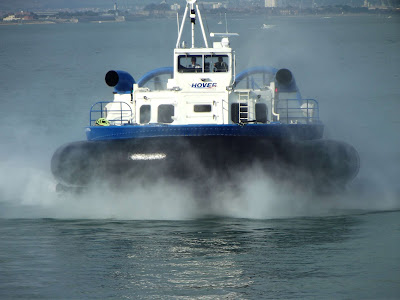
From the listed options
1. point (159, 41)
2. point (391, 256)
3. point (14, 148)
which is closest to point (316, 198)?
point (391, 256)

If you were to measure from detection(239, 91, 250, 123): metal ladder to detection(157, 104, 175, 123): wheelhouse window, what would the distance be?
3.94ft

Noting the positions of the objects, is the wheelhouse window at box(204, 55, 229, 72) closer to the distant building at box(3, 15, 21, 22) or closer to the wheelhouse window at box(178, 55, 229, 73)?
the wheelhouse window at box(178, 55, 229, 73)

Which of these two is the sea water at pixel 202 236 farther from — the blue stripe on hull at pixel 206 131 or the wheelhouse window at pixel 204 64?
the wheelhouse window at pixel 204 64

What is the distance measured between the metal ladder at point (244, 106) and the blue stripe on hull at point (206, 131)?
73 cm

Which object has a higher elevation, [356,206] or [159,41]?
[159,41]

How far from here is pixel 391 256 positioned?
11.0 metres

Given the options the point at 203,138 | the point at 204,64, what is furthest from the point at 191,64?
the point at 203,138

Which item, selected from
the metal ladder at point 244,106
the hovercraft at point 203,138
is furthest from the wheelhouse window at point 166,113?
the metal ladder at point 244,106

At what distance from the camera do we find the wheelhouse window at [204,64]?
15.5m

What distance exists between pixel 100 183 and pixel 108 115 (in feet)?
9.68

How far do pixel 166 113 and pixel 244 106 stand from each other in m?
1.39

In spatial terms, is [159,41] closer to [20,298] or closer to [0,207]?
[0,207]

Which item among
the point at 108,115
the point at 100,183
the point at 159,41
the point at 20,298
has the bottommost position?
the point at 20,298

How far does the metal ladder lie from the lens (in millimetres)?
15062
